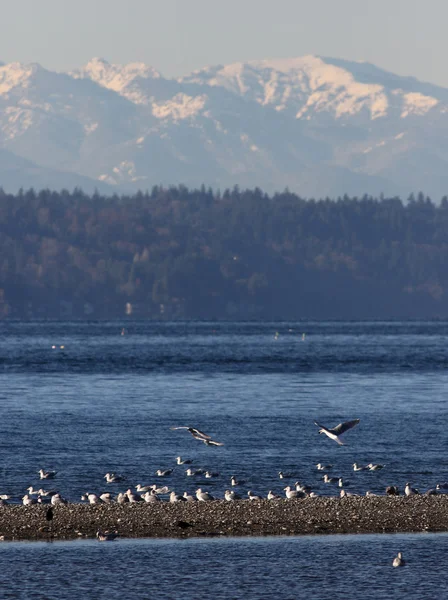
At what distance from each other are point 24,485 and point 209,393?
49826mm

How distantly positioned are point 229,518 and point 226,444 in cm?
2088

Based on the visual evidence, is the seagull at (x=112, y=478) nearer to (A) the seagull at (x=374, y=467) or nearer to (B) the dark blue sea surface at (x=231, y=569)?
(A) the seagull at (x=374, y=467)

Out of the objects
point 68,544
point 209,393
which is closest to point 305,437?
point 68,544

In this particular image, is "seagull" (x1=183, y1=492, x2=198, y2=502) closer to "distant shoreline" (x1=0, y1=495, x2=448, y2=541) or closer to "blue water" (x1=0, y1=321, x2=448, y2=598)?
"distant shoreline" (x1=0, y1=495, x2=448, y2=541)

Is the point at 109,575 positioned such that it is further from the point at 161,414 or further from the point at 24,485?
the point at 161,414

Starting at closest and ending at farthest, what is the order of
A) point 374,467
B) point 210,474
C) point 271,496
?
1. point 271,496
2. point 210,474
3. point 374,467


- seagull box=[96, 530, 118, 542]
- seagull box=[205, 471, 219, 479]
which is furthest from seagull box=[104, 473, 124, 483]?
seagull box=[96, 530, 118, 542]

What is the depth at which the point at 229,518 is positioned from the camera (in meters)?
36.4

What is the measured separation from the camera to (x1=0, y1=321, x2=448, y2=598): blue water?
1233 inches

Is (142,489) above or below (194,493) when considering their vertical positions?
above

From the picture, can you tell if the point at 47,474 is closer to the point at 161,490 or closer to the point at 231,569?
the point at 161,490

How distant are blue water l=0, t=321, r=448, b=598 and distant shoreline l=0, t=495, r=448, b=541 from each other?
1.10m

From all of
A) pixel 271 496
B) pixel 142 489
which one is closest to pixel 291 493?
pixel 271 496

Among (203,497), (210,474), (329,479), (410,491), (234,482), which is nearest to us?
(203,497)
